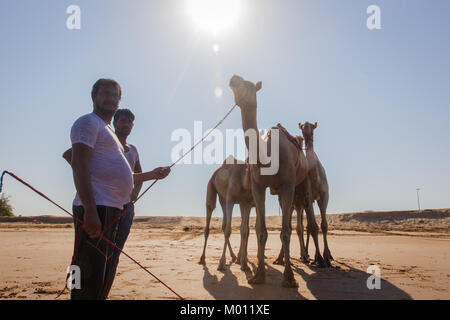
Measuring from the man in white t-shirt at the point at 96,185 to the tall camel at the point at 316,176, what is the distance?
20.8ft

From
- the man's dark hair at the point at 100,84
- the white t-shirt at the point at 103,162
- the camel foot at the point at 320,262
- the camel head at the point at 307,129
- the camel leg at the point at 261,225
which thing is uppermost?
the camel head at the point at 307,129

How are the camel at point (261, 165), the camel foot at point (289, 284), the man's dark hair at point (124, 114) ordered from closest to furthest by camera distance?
the man's dark hair at point (124, 114) → the camel foot at point (289, 284) → the camel at point (261, 165)

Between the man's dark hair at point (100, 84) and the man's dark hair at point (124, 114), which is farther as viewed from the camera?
the man's dark hair at point (124, 114)

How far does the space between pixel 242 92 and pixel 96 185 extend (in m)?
3.72

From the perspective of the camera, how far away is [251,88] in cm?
592

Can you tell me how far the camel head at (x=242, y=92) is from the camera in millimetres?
5830

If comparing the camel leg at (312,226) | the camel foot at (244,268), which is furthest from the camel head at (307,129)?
the camel foot at (244,268)

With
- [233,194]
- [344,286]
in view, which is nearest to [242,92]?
[233,194]

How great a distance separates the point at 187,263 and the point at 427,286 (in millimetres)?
5163

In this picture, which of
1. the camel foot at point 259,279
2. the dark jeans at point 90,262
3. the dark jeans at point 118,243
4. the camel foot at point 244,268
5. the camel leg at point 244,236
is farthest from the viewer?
the camel leg at point 244,236

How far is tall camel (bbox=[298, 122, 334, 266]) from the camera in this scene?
28.1ft

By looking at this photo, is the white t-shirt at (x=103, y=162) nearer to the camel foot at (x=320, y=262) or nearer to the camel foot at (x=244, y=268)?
the camel foot at (x=244, y=268)
